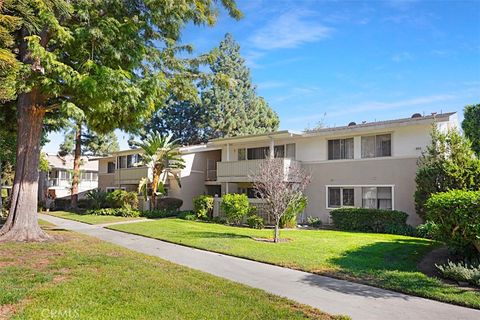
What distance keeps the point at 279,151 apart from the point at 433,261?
15.2 meters

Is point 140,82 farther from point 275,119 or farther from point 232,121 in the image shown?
point 275,119

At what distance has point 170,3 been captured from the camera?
40.7 ft

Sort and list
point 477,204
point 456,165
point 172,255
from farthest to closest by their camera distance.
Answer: point 456,165, point 172,255, point 477,204

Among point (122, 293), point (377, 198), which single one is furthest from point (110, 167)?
point (122, 293)

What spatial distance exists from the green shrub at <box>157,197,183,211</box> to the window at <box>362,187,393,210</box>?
46.6 feet

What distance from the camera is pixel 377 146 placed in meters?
21.2

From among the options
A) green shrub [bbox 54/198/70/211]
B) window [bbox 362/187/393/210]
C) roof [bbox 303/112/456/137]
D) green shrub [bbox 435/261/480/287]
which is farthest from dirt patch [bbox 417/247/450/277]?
green shrub [bbox 54/198/70/211]

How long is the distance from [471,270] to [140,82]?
10.8 m

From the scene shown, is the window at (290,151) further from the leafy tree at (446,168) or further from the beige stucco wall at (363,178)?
the leafy tree at (446,168)

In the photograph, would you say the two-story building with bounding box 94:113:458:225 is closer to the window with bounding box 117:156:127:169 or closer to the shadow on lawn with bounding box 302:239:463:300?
the shadow on lawn with bounding box 302:239:463:300

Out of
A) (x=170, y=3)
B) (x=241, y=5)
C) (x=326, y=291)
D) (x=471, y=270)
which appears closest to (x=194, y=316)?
(x=326, y=291)

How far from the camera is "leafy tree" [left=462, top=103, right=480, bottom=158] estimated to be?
2797cm

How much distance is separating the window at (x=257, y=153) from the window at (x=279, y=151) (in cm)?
54

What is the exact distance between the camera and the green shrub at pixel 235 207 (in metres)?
21.5
